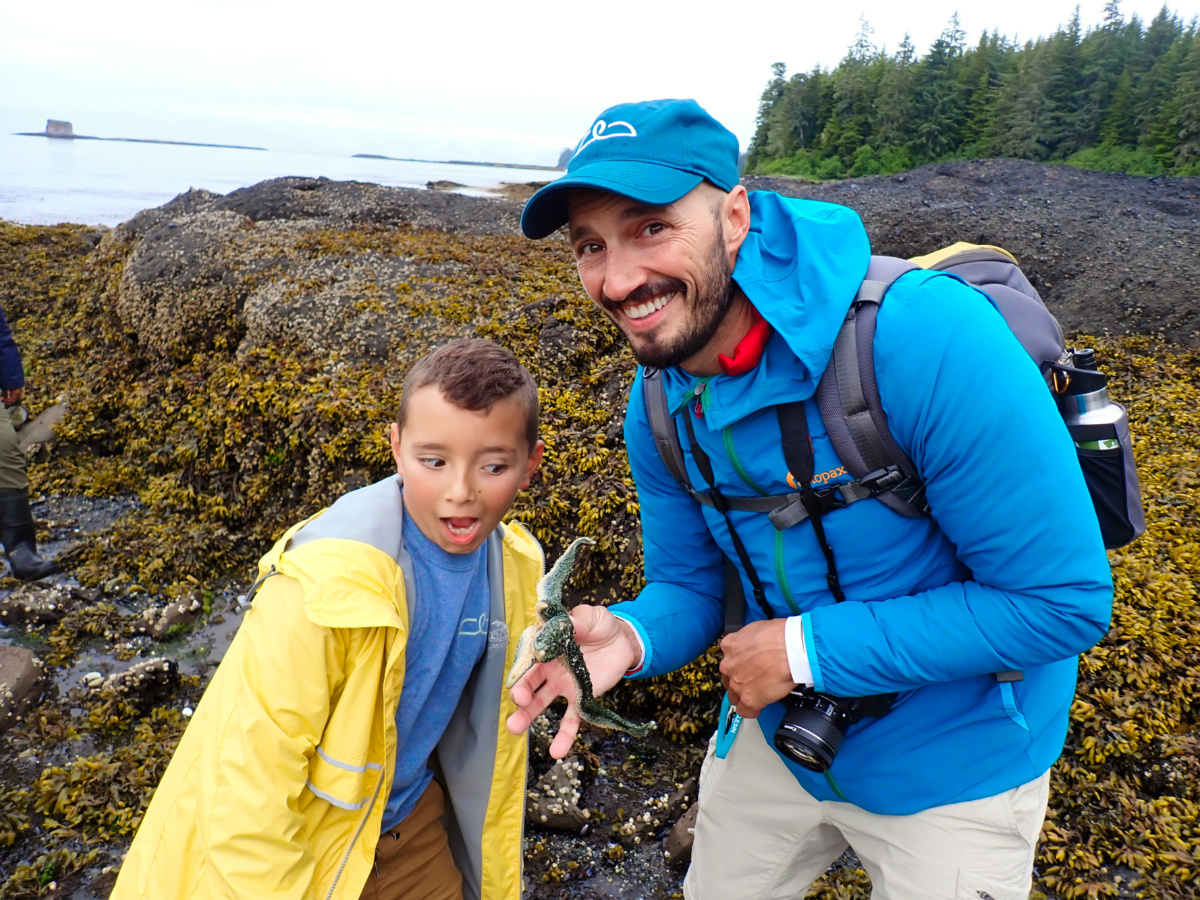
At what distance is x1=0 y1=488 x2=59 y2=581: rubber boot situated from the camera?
8.00 m

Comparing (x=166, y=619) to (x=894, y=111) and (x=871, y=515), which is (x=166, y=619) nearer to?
(x=871, y=515)

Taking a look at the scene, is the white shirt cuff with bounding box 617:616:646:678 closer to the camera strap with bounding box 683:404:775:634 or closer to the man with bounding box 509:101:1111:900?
the man with bounding box 509:101:1111:900

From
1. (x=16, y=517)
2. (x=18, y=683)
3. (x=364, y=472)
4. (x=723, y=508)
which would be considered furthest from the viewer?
(x=16, y=517)

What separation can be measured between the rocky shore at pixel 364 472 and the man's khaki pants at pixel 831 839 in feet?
4.69

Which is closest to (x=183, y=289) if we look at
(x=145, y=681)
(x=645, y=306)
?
(x=145, y=681)

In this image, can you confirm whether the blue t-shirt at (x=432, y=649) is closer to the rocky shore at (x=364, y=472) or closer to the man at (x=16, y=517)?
the rocky shore at (x=364, y=472)

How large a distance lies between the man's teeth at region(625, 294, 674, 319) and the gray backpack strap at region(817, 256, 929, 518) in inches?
21.2

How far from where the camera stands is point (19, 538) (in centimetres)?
809

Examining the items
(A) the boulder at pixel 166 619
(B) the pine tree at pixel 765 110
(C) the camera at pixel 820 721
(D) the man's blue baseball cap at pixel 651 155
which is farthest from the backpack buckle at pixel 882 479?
(B) the pine tree at pixel 765 110

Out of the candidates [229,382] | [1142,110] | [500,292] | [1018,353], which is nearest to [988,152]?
[1142,110]

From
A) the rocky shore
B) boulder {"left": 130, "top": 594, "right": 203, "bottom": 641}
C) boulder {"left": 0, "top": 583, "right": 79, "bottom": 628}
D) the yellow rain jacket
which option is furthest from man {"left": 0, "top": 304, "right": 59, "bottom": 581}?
the yellow rain jacket

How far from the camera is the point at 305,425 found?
326 inches

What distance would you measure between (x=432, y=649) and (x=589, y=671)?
26.5 inches

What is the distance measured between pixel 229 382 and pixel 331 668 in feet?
27.1
